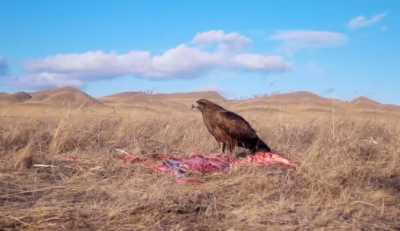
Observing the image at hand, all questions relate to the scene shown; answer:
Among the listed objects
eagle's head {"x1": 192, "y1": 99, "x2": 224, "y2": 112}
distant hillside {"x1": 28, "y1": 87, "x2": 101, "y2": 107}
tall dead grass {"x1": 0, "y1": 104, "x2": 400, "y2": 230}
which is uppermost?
distant hillside {"x1": 28, "y1": 87, "x2": 101, "y2": 107}

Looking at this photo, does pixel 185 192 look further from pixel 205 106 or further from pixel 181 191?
pixel 205 106

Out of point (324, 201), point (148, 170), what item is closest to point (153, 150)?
point (148, 170)

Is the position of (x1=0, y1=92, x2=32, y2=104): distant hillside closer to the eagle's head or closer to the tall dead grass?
the tall dead grass

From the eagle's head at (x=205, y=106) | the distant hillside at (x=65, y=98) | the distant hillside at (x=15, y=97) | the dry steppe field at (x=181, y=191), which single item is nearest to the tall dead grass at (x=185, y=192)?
the dry steppe field at (x=181, y=191)

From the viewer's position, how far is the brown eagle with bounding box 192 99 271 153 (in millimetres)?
8070

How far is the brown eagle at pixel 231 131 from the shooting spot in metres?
8.07

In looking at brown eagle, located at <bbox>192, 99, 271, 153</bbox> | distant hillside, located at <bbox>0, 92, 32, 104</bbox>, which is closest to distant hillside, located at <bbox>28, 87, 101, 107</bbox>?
distant hillside, located at <bbox>0, 92, 32, 104</bbox>

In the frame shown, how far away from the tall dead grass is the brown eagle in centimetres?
64

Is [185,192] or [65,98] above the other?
[65,98]

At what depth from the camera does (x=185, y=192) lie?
17.9 feet

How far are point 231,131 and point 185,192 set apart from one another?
8.94 ft

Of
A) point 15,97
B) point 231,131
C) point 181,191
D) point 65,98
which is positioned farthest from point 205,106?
point 15,97

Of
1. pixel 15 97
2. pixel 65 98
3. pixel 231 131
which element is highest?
pixel 15 97

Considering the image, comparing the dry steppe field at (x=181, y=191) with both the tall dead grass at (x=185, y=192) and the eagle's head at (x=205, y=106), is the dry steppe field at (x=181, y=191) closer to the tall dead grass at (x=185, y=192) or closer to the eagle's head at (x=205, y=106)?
the tall dead grass at (x=185, y=192)
